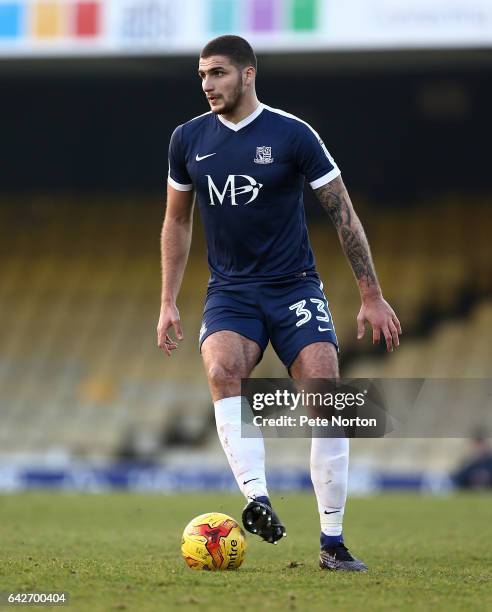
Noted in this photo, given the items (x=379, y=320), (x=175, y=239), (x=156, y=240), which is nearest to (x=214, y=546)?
(x=379, y=320)

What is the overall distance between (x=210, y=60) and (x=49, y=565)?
2.47 m

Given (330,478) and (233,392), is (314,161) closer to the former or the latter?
(233,392)

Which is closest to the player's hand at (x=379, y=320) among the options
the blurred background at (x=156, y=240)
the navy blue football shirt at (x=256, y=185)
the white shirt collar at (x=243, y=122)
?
the navy blue football shirt at (x=256, y=185)

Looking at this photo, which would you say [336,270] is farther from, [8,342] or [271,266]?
[271,266]

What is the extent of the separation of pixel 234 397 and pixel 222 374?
4.9 inches

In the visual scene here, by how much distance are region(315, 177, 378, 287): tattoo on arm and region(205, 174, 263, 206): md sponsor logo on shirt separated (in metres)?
0.30

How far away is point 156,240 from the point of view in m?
22.0

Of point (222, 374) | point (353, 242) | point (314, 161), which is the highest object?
point (314, 161)

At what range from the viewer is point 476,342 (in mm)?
19641

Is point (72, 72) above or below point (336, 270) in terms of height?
above

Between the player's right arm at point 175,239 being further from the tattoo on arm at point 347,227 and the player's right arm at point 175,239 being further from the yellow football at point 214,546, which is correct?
the yellow football at point 214,546

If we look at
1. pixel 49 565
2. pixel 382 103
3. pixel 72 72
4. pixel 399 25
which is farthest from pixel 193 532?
pixel 382 103

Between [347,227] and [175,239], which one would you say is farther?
[175,239]

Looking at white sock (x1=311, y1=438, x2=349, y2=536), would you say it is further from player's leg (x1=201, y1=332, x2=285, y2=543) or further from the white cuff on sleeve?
the white cuff on sleeve
